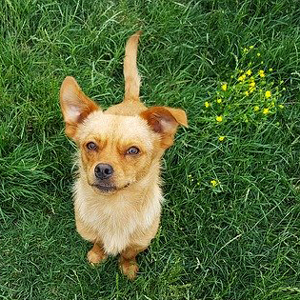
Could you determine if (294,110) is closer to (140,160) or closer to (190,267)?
(190,267)

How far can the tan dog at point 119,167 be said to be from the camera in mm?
3242

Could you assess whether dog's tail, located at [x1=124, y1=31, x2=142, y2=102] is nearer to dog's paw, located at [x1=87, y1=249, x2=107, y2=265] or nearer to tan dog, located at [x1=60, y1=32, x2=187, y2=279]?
tan dog, located at [x1=60, y1=32, x2=187, y2=279]

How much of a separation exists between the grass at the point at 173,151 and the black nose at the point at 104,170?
3.29 ft

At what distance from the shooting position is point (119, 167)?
3.19 meters

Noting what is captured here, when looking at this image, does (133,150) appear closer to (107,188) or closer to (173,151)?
(107,188)

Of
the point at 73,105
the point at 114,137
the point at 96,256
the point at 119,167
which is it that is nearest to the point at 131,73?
the point at 73,105

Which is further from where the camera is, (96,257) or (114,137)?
(96,257)

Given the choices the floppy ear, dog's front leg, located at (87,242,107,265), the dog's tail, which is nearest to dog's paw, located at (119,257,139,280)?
dog's front leg, located at (87,242,107,265)

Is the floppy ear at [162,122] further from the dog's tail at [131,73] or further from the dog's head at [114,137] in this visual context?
the dog's tail at [131,73]

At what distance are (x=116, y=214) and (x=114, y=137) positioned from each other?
0.64 metres

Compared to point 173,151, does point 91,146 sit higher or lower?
higher

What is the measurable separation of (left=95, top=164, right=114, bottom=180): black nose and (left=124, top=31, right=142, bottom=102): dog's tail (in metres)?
1.10

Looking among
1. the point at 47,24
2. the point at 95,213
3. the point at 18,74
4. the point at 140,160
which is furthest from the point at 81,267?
the point at 47,24

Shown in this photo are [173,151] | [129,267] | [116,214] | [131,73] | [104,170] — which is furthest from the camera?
[173,151]
